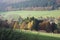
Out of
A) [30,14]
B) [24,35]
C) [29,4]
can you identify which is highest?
[29,4]

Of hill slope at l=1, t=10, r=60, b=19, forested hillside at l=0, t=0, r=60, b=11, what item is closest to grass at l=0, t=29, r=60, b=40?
hill slope at l=1, t=10, r=60, b=19

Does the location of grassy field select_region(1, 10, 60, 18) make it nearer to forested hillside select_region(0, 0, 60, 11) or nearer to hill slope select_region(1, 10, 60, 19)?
hill slope select_region(1, 10, 60, 19)

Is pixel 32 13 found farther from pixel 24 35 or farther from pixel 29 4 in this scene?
pixel 24 35

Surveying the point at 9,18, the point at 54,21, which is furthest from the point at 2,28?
the point at 54,21

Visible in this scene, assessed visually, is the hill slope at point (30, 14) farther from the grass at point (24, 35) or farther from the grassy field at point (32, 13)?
the grass at point (24, 35)

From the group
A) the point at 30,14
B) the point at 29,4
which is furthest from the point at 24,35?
the point at 29,4

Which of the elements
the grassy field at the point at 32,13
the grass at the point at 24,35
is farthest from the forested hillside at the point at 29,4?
the grass at the point at 24,35

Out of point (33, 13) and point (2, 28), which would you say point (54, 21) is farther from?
point (2, 28)

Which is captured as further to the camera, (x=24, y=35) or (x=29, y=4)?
(x=29, y=4)

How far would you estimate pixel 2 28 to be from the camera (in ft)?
22.8

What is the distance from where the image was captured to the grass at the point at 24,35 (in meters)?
6.60

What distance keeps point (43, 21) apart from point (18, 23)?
594 millimetres

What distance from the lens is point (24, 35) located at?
6812 mm

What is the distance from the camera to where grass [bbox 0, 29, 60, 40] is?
6601 mm
